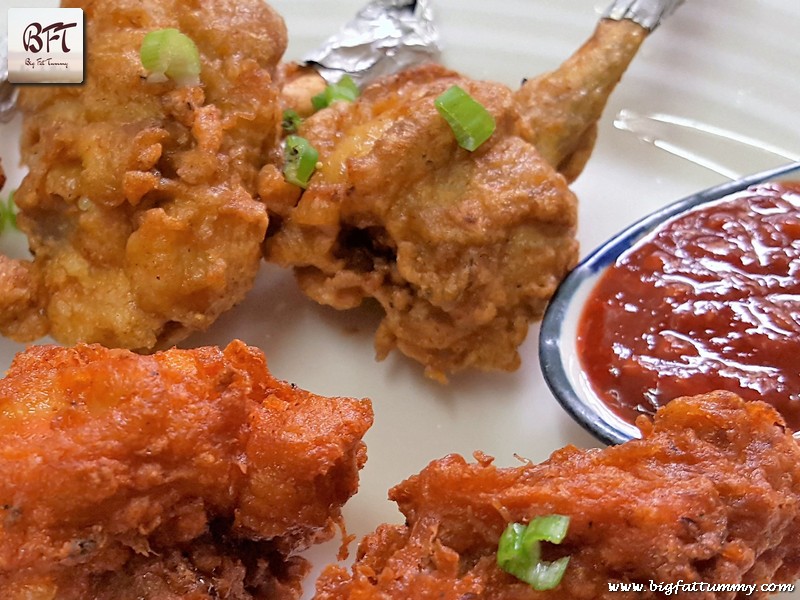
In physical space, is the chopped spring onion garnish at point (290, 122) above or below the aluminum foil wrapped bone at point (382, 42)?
below

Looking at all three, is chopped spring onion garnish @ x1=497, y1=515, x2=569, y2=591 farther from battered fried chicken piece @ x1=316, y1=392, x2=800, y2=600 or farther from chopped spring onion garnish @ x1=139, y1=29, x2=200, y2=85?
chopped spring onion garnish @ x1=139, y1=29, x2=200, y2=85

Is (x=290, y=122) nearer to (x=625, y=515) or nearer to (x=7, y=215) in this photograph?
(x=7, y=215)

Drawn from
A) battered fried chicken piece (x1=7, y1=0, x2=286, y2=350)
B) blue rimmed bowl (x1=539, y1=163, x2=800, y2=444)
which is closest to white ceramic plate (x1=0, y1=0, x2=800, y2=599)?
blue rimmed bowl (x1=539, y1=163, x2=800, y2=444)

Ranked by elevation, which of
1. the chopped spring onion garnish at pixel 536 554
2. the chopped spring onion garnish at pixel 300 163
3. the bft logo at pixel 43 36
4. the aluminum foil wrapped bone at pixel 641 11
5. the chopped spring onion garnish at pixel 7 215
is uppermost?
the aluminum foil wrapped bone at pixel 641 11

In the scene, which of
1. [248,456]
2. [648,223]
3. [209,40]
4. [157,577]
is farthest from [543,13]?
[157,577]

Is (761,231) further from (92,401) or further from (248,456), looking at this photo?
(92,401)

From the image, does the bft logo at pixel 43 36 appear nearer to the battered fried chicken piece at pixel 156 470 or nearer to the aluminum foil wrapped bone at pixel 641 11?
the battered fried chicken piece at pixel 156 470

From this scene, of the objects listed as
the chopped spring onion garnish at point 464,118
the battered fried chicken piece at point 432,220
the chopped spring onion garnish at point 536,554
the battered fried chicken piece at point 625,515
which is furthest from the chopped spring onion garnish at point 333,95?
the chopped spring onion garnish at point 536,554
